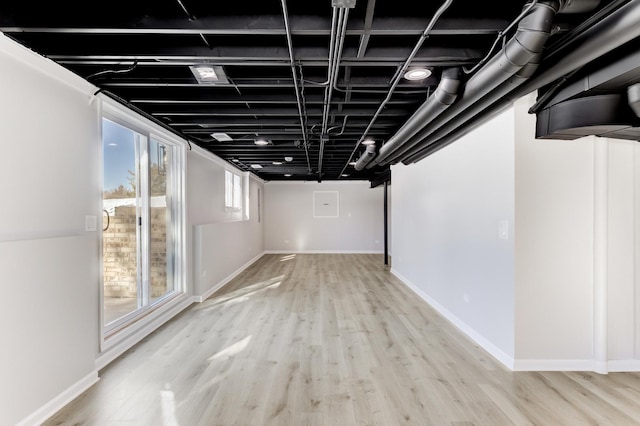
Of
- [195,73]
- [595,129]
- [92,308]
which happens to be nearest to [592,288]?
[595,129]

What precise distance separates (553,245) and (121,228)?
4322 millimetres

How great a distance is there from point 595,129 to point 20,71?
12.7ft

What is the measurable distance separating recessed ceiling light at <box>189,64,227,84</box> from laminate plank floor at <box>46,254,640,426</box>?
8.08 feet

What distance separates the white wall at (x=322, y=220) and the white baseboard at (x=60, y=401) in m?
8.05

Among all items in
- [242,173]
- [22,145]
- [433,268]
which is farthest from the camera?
[242,173]

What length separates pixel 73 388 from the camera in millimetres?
2248

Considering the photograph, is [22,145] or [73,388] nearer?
[22,145]

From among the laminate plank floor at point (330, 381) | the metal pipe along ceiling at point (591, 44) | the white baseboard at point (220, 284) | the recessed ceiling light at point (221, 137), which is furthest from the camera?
the white baseboard at point (220, 284)

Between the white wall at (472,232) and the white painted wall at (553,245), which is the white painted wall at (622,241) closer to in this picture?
the white painted wall at (553,245)

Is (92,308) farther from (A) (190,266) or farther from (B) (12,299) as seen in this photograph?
(A) (190,266)

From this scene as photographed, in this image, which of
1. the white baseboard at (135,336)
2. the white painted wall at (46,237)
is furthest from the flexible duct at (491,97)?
the white baseboard at (135,336)

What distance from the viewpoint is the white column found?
8.34 feet

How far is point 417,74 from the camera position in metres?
2.45

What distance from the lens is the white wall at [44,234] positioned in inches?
72.4
